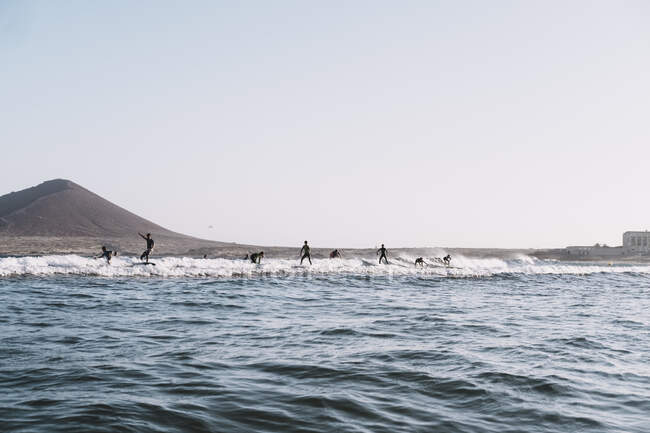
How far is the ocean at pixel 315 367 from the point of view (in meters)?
6.36

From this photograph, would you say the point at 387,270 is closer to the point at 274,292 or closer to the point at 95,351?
the point at 274,292

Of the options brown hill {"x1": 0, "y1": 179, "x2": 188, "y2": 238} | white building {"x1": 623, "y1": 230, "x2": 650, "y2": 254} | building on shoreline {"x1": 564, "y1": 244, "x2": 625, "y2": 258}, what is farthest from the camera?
brown hill {"x1": 0, "y1": 179, "x2": 188, "y2": 238}

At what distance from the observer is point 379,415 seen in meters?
6.48

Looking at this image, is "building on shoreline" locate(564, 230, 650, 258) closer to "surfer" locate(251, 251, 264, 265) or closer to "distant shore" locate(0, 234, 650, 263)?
"distant shore" locate(0, 234, 650, 263)

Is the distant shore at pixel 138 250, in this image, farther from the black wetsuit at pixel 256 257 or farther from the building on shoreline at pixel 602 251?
the black wetsuit at pixel 256 257

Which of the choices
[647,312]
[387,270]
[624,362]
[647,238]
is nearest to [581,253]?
[647,238]

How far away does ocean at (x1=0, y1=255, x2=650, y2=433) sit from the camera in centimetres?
636

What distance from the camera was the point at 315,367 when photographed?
8.97 metres

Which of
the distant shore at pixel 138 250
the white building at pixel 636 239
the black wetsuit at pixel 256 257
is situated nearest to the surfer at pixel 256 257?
the black wetsuit at pixel 256 257

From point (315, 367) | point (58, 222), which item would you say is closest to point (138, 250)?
point (58, 222)

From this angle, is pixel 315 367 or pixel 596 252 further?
pixel 596 252

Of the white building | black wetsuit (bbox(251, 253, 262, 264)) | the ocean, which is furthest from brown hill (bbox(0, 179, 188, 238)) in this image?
the ocean

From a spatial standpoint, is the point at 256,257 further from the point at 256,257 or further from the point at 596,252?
the point at 596,252

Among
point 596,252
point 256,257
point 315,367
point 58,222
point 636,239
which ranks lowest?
point 315,367
